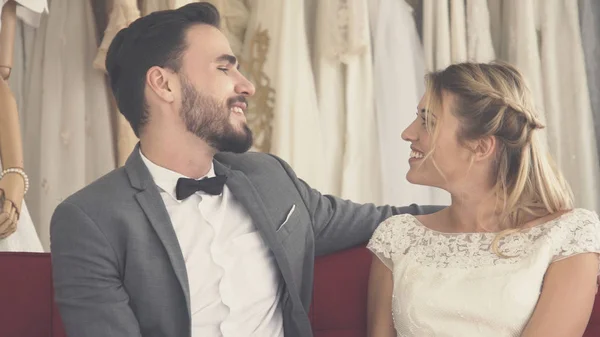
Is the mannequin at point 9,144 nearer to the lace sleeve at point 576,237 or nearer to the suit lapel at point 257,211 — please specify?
the suit lapel at point 257,211

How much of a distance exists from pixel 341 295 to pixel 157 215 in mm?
417

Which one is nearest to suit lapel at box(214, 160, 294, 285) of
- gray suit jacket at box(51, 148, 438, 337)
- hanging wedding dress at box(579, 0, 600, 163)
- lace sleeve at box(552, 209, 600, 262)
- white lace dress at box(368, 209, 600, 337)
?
gray suit jacket at box(51, 148, 438, 337)

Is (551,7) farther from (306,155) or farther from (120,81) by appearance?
(120,81)

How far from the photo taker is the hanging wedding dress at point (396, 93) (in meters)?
2.16

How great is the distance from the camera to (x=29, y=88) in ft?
7.14

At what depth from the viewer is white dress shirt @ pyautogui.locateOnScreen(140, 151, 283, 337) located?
4.89 feet

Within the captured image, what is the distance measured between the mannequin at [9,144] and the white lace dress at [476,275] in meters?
0.89

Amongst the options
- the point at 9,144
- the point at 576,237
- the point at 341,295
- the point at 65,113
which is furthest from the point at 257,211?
the point at 65,113

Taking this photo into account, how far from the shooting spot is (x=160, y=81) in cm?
160

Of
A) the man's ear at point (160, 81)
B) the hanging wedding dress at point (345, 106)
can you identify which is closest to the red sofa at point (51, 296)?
the man's ear at point (160, 81)

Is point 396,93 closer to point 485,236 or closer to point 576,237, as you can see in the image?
point 485,236

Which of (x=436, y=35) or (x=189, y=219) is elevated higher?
(x=436, y=35)

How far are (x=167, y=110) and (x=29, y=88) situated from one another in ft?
2.49

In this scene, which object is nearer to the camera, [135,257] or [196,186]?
[135,257]
